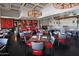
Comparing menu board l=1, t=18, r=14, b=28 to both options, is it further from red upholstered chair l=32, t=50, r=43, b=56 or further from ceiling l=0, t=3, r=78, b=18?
red upholstered chair l=32, t=50, r=43, b=56

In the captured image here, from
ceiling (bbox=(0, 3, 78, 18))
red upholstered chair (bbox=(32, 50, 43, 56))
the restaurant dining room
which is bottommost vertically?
red upholstered chair (bbox=(32, 50, 43, 56))

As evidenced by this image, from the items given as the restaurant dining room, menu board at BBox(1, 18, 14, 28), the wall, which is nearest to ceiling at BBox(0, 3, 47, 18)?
the restaurant dining room

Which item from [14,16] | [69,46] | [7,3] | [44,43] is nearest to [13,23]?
[14,16]

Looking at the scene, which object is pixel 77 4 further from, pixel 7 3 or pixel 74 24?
pixel 7 3

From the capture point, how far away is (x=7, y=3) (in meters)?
2.97

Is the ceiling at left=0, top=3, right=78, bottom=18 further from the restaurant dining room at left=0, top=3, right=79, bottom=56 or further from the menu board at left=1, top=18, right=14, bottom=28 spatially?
the menu board at left=1, top=18, right=14, bottom=28

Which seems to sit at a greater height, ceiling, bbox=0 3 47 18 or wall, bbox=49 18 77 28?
ceiling, bbox=0 3 47 18

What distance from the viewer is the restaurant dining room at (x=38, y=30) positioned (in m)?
2.98

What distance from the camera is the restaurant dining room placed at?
298 centimetres

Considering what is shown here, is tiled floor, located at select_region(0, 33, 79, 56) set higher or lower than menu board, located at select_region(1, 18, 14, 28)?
lower

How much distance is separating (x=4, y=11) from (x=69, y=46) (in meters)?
1.49

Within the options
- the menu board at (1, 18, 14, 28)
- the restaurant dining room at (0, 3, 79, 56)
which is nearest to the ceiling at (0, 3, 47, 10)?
the restaurant dining room at (0, 3, 79, 56)

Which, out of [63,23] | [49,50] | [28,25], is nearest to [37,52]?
[49,50]

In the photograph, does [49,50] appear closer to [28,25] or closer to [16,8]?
[28,25]
